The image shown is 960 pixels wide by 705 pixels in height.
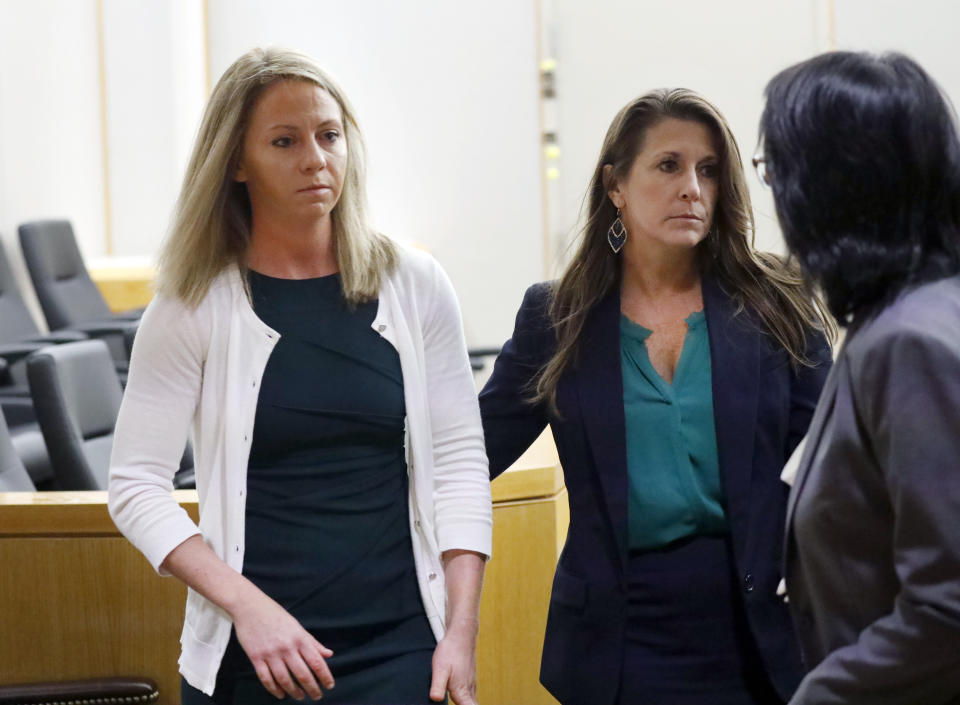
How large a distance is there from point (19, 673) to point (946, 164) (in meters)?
1.86

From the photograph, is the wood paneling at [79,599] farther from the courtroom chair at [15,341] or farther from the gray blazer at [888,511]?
the courtroom chair at [15,341]

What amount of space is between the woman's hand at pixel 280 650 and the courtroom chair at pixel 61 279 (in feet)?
14.0

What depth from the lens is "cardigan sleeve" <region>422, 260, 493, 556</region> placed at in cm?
167

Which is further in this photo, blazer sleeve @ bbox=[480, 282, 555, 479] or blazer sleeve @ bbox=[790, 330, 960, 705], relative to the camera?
blazer sleeve @ bbox=[480, 282, 555, 479]

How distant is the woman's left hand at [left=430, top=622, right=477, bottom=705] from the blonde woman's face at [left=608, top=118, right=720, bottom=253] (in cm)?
63

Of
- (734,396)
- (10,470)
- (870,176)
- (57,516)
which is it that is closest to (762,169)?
(870,176)

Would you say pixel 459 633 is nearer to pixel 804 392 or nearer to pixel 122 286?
pixel 804 392

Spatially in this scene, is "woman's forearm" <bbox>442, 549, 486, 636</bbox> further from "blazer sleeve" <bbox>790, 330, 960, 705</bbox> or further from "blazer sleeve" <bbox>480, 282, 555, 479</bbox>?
"blazer sleeve" <bbox>790, 330, 960, 705</bbox>

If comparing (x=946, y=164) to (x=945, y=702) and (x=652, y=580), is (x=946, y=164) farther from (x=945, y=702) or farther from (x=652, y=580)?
(x=652, y=580)

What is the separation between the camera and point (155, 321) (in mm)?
1604

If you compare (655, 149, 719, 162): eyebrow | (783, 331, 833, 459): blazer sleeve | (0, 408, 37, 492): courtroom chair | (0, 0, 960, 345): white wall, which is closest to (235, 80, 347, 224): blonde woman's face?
(655, 149, 719, 162): eyebrow

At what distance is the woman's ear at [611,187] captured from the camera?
1.88 m

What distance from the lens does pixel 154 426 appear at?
1.58 m

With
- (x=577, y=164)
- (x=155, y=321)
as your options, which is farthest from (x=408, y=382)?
(x=577, y=164)
